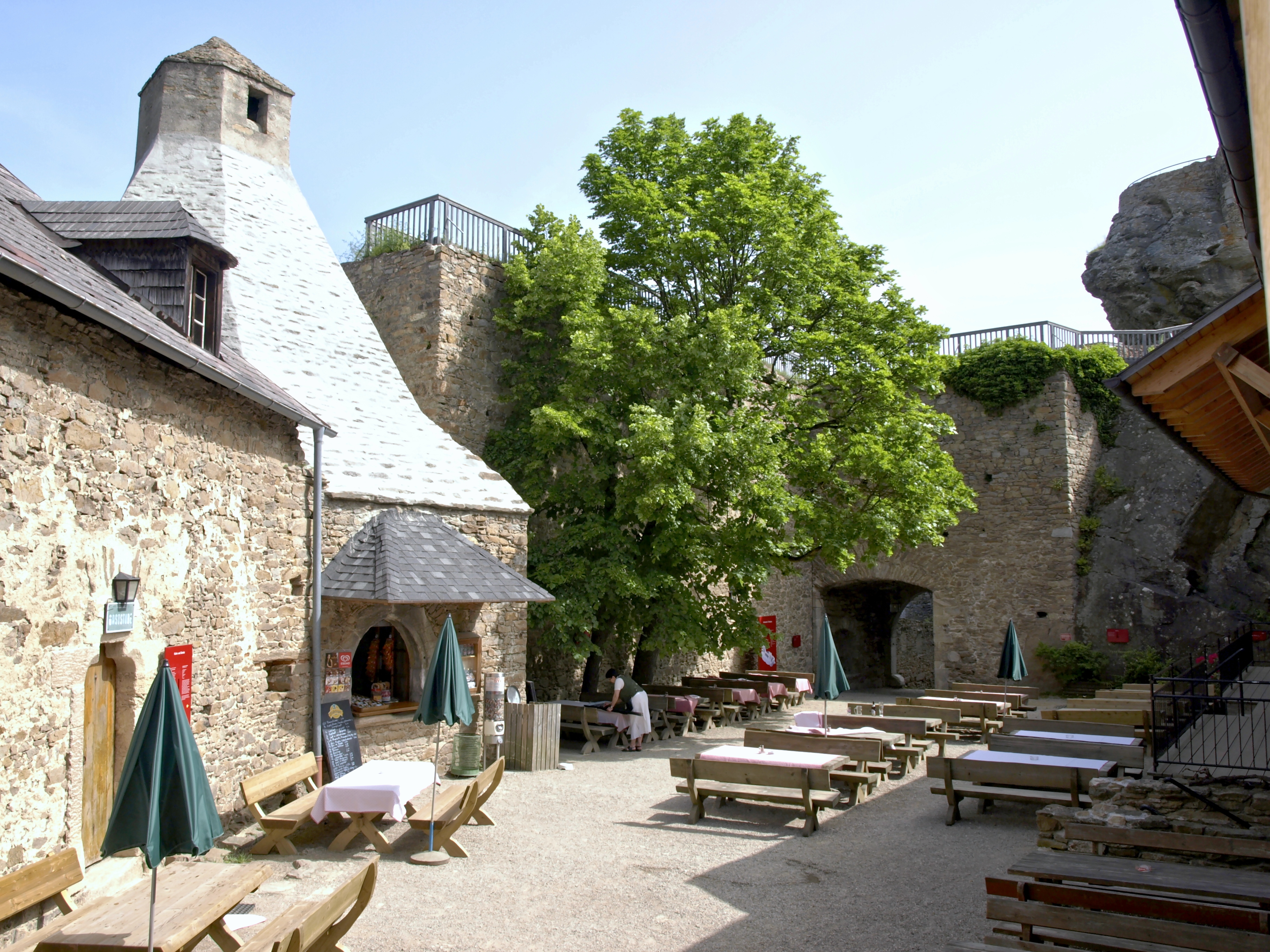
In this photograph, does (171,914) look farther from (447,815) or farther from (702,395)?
(702,395)

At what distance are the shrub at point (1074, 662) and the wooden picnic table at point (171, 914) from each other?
16693 millimetres

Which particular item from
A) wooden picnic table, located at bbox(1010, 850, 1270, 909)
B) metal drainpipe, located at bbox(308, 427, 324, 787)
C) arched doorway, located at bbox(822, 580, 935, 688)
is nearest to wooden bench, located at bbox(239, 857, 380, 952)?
wooden picnic table, located at bbox(1010, 850, 1270, 909)

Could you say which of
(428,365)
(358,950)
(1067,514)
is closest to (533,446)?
(428,365)

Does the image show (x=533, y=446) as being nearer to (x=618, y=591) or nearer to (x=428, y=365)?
(x=428, y=365)

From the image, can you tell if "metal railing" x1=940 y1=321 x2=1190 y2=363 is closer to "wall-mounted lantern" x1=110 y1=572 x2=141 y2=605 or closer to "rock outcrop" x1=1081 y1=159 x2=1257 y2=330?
"rock outcrop" x1=1081 y1=159 x2=1257 y2=330

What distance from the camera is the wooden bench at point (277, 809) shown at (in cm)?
753

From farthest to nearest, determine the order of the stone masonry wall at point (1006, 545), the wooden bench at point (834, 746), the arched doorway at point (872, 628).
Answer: the arched doorway at point (872, 628) < the stone masonry wall at point (1006, 545) < the wooden bench at point (834, 746)

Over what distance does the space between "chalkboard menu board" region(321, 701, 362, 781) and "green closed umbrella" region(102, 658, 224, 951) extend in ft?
15.2

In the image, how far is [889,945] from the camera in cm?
568

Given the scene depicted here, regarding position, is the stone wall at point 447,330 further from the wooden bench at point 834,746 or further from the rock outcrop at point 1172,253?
the rock outcrop at point 1172,253

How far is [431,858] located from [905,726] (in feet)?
21.7

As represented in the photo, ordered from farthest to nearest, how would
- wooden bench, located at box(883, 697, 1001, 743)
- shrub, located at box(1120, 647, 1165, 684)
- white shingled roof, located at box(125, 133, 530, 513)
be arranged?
shrub, located at box(1120, 647, 1165, 684), wooden bench, located at box(883, 697, 1001, 743), white shingled roof, located at box(125, 133, 530, 513)

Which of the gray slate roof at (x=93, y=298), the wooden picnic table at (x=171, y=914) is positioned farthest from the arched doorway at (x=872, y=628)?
the wooden picnic table at (x=171, y=914)

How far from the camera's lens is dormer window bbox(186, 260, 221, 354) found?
8211mm
